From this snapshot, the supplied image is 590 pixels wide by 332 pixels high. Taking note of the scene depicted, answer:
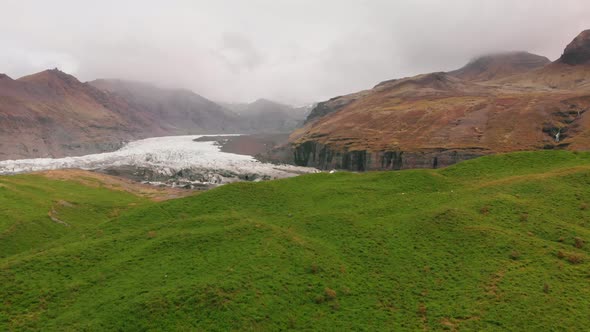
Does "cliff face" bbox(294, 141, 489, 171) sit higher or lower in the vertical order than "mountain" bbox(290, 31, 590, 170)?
lower

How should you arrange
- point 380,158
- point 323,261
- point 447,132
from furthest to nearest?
1. point 447,132
2. point 380,158
3. point 323,261

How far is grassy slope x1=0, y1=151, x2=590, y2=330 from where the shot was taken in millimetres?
21766

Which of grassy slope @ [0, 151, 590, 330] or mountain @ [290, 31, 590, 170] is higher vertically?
mountain @ [290, 31, 590, 170]

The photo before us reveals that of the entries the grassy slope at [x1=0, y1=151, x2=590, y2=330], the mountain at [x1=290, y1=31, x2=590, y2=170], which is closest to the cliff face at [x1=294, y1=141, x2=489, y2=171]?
the mountain at [x1=290, y1=31, x2=590, y2=170]

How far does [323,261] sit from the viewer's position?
26891 millimetres

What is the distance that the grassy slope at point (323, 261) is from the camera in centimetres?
2177

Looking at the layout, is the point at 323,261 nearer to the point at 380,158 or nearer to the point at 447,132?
the point at 380,158

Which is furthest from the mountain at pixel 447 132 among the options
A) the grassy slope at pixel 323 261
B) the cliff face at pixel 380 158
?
the grassy slope at pixel 323 261

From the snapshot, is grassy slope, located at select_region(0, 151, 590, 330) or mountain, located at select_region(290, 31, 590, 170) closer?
grassy slope, located at select_region(0, 151, 590, 330)

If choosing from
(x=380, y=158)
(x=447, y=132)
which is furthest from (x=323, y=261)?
(x=447, y=132)

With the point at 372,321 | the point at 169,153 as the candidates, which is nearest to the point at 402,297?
the point at 372,321

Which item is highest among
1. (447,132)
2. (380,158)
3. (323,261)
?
(447,132)

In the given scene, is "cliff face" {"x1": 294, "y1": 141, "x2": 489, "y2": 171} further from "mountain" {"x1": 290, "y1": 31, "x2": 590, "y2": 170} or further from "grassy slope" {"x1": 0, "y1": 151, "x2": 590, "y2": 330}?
"grassy slope" {"x1": 0, "y1": 151, "x2": 590, "y2": 330}

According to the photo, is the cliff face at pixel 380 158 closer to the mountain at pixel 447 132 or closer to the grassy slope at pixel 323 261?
the mountain at pixel 447 132
